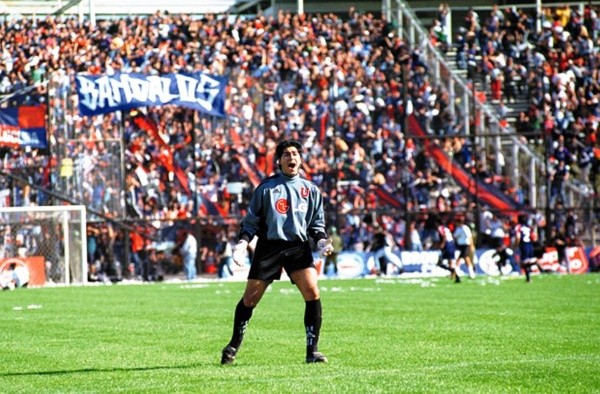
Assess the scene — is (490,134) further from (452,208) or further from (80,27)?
(80,27)

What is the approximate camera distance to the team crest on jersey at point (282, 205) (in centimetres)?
1140

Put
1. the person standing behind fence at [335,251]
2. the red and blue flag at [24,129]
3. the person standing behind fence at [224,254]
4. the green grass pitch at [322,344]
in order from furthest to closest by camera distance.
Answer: the person standing behind fence at [335,251] → the person standing behind fence at [224,254] → the red and blue flag at [24,129] → the green grass pitch at [322,344]

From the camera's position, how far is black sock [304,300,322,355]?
37.6ft

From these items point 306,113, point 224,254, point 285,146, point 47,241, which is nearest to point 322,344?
point 285,146

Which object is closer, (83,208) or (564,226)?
(83,208)

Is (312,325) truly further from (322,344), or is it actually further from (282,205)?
(322,344)

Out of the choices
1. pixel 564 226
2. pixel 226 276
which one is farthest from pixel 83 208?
pixel 564 226

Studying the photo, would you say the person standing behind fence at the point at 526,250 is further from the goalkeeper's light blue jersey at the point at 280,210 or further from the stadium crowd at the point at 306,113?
the goalkeeper's light blue jersey at the point at 280,210

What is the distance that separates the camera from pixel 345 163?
38906 millimetres

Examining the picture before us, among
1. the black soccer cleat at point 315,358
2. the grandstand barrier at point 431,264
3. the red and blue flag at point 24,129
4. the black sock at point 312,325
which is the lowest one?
the grandstand barrier at point 431,264

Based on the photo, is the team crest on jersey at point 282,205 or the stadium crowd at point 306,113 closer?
the team crest on jersey at point 282,205

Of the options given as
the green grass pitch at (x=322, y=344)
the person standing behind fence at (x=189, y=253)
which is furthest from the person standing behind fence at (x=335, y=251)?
the green grass pitch at (x=322, y=344)

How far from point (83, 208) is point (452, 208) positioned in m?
11.1

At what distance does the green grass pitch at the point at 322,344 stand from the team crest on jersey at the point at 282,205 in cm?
134
